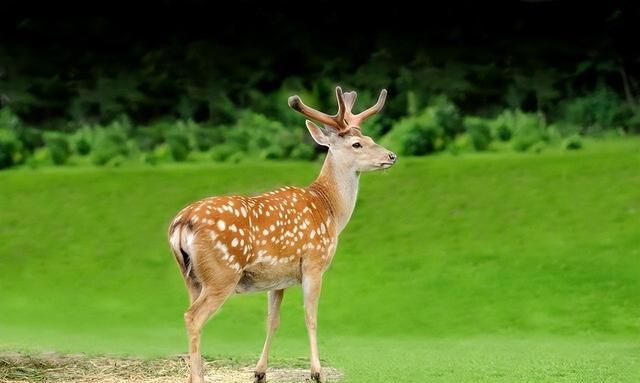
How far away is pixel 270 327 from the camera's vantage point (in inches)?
307

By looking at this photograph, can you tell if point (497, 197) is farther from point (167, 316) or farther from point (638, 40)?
point (638, 40)

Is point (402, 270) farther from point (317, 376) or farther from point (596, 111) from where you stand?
point (596, 111)

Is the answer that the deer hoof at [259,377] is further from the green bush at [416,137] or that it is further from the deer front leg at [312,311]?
the green bush at [416,137]

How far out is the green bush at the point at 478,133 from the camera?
18.7 metres

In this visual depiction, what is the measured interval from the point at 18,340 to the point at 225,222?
5102mm

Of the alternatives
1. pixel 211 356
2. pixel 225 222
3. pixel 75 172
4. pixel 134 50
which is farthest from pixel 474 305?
pixel 134 50

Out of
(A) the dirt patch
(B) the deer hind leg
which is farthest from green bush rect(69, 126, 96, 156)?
(B) the deer hind leg

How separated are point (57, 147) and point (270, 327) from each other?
1285 centimetres

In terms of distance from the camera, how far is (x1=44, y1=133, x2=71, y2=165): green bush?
19.8m

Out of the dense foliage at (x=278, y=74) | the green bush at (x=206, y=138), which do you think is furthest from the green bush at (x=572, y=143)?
the green bush at (x=206, y=138)

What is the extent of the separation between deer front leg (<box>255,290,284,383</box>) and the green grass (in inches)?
36.3

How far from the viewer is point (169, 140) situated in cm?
1991

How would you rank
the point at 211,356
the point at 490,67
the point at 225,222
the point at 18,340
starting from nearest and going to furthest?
1. the point at 225,222
2. the point at 211,356
3. the point at 18,340
4. the point at 490,67

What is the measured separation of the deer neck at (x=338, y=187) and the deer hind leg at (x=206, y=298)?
119cm
